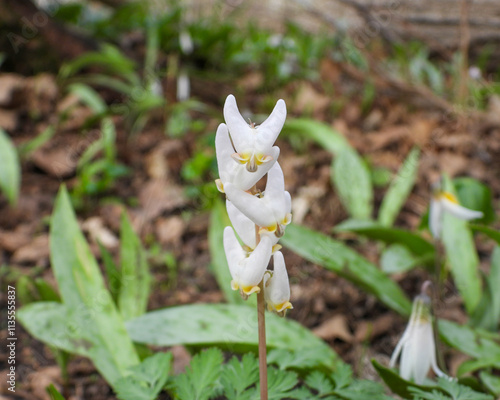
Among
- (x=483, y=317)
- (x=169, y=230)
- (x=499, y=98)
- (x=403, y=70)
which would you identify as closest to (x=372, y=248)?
(x=483, y=317)

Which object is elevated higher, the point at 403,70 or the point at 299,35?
the point at 299,35

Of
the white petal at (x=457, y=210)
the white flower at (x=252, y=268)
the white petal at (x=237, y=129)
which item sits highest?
the white petal at (x=237, y=129)

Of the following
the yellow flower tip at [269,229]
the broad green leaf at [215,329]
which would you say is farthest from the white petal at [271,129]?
the broad green leaf at [215,329]

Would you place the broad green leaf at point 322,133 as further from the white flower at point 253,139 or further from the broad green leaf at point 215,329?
the white flower at point 253,139

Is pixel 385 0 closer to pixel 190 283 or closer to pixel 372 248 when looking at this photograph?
pixel 372 248

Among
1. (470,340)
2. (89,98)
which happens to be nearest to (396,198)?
(470,340)

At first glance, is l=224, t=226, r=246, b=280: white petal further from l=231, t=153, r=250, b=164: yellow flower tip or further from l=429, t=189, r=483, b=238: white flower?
l=429, t=189, r=483, b=238: white flower
